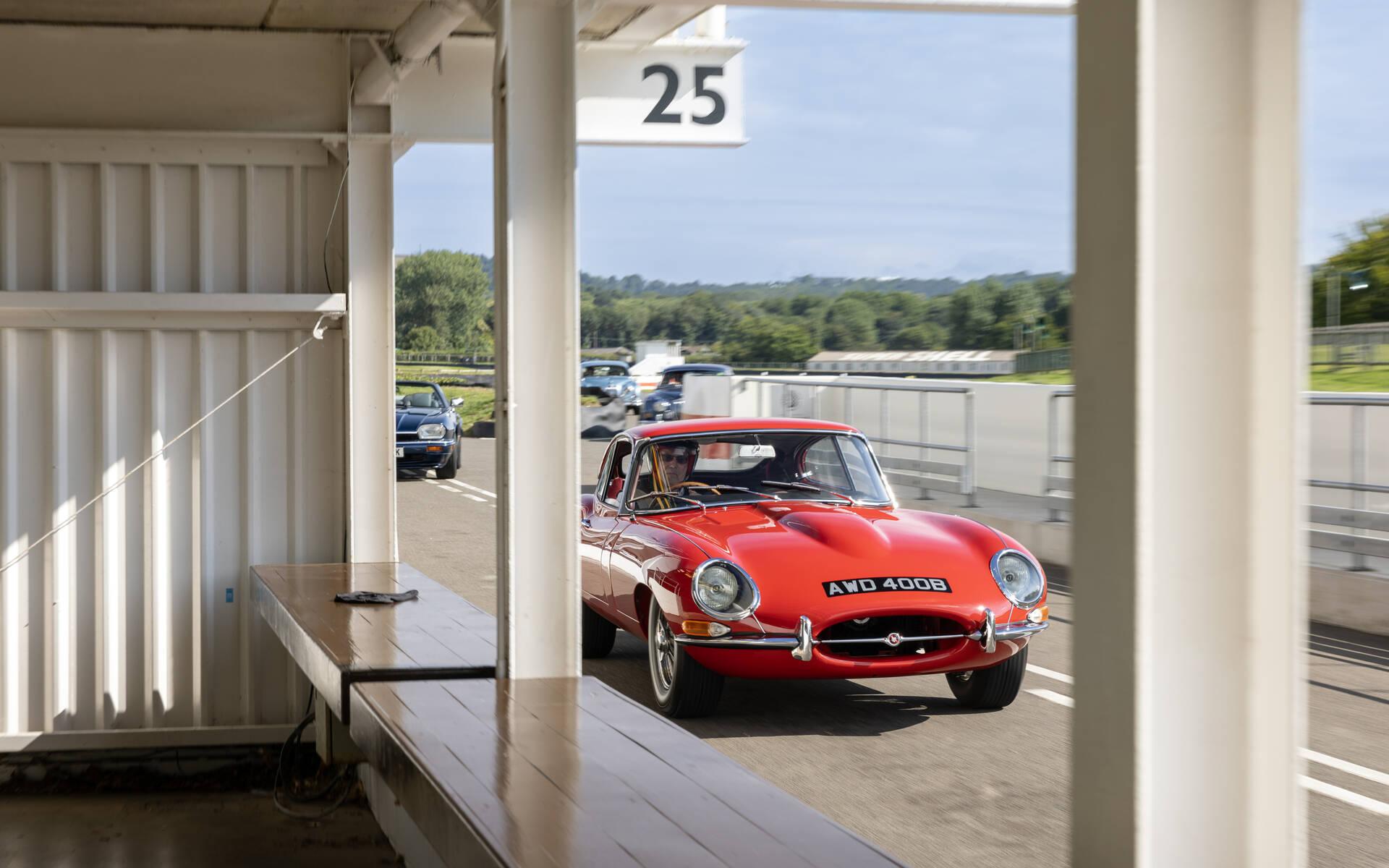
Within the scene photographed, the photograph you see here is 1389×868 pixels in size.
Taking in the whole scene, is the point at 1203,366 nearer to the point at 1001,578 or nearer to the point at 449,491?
the point at 1001,578

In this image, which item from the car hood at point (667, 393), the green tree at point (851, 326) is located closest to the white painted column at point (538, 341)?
the car hood at point (667, 393)

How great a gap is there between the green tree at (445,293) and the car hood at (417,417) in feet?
106

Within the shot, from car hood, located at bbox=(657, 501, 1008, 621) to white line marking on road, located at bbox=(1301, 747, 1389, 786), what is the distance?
4.75ft

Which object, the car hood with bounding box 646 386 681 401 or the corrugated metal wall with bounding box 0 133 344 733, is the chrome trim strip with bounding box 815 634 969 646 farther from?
the car hood with bounding box 646 386 681 401

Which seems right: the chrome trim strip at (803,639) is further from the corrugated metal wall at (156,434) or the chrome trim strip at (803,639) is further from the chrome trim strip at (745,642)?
the corrugated metal wall at (156,434)

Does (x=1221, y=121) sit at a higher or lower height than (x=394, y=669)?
higher

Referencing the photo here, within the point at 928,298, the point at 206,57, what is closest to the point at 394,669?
the point at 206,57

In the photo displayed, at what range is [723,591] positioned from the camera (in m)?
5.98

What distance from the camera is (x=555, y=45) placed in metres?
4.41

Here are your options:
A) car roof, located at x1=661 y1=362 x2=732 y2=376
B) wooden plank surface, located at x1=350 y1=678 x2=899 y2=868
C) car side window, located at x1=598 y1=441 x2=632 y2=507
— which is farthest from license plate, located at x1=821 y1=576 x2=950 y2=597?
car roof, located at x1=661 y1=362 x2=732 y2=376

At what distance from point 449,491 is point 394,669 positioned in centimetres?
1499

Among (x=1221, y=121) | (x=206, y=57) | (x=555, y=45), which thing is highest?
(x=206, y=57)

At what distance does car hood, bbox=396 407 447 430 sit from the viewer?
2030 cm

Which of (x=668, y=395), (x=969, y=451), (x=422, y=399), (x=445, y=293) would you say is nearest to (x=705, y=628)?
(x=969, y=451)
